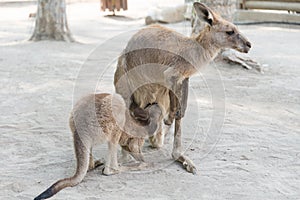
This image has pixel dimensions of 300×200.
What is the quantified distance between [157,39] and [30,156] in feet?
5.04

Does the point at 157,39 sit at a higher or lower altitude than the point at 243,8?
higher

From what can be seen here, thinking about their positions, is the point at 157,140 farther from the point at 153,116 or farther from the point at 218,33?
the point at 218,33

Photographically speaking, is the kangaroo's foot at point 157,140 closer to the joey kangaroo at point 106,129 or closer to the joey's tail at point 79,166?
the joey kangaroo at point 106,129

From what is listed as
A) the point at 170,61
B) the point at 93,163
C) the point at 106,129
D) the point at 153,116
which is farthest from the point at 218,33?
the point at 93,163

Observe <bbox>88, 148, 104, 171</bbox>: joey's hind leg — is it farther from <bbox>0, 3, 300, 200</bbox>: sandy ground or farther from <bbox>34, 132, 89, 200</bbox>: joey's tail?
<bbox>34, 132, 89, 200</bbox>: joey's tail

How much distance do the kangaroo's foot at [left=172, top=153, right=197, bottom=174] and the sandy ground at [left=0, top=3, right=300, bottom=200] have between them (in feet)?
0.18

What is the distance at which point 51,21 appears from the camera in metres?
10.1

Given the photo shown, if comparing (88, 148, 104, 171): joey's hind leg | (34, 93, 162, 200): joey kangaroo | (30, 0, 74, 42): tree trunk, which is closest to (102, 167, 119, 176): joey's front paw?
(34, 93, 162, 200): joey kangaroo

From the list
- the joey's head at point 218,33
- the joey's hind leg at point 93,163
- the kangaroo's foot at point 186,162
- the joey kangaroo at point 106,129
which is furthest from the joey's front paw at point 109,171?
the joey's head at point 218,33

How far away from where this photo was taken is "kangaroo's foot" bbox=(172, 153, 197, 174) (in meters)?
3.92

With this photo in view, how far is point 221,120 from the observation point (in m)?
5.23

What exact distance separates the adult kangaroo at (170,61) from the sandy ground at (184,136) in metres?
0.39

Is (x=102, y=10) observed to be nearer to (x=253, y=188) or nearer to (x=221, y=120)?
(x=221, y=120)

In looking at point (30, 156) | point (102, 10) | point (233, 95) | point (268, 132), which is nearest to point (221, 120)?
point (268, 132)
